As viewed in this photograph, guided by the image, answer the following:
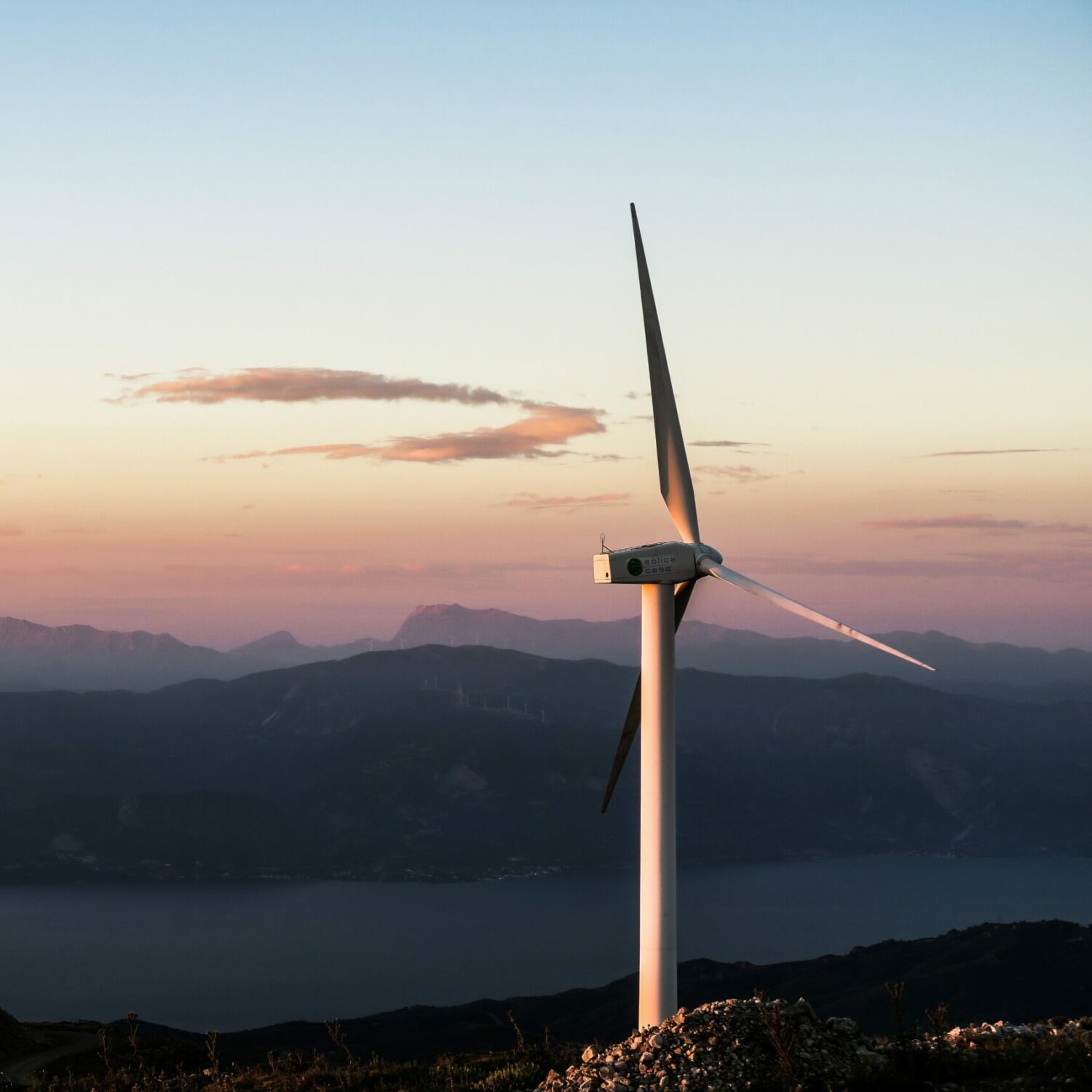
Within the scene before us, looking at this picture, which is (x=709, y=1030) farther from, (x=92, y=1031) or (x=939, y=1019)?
(x=92, y=1031)

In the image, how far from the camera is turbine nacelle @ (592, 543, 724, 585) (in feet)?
124

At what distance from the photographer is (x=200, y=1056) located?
3078 inches

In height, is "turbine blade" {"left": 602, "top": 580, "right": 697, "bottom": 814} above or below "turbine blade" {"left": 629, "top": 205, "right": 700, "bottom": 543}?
below

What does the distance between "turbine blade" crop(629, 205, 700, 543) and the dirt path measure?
52.6m

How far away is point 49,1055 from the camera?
8031 centimetres

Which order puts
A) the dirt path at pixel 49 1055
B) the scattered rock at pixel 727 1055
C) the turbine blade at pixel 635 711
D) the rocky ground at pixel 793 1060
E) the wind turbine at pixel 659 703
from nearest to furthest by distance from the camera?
the rocky ground at pixel 793 1060, the scattered rock at pixel 727 1055, the wind turbine at pixel 659 703, the turbine blade at pixel 635 711, the dirt path at pixel 49 1055

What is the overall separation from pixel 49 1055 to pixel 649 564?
64.3 metres

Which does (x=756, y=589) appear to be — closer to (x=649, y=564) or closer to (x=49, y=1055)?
(x=649, y=564)

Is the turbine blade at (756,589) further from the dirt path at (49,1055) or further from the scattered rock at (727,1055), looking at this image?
the dirt path at (49,1055)

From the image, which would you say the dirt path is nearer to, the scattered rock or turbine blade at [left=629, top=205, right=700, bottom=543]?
the scattered rock

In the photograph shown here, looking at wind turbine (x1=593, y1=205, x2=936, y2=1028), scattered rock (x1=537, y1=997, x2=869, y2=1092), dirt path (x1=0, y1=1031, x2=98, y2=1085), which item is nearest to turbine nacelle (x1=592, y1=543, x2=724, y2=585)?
wind turbine (x1=593, y1=205, x2=936, y2=1028)

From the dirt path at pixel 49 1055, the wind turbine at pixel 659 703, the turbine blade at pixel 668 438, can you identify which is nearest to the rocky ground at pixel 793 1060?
the wind turbine at pixel 659 703

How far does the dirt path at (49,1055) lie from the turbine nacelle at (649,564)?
51.8m

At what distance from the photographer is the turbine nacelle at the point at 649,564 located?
37.9 metres
